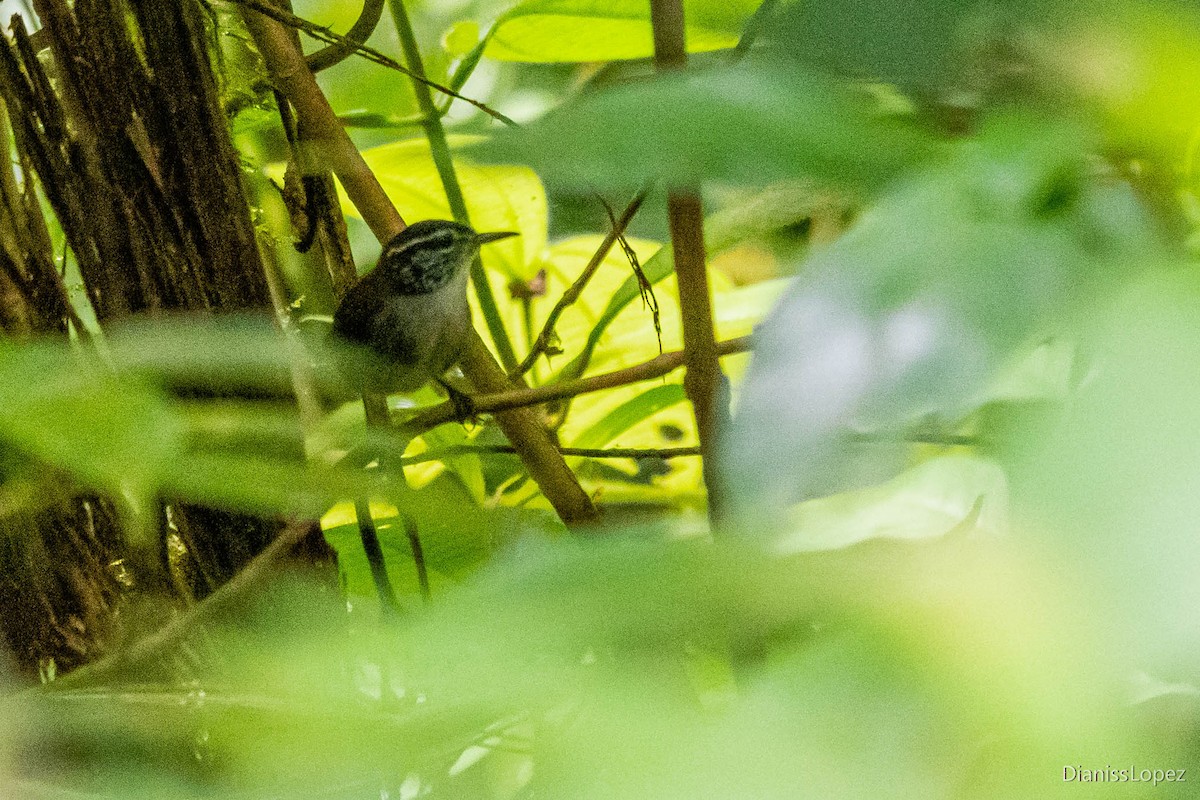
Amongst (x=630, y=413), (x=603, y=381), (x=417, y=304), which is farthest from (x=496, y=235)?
(x=603, y=381)

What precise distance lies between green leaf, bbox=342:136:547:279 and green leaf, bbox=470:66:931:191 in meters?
0.90

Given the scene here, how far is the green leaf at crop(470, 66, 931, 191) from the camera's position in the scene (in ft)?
0.74

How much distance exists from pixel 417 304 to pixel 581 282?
0.86 meters

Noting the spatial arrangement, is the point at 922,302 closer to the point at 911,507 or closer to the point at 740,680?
the point at 740,680

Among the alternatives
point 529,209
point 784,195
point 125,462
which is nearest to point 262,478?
point 125,462

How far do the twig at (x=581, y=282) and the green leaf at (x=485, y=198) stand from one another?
8.3 inches

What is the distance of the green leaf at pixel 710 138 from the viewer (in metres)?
0.22

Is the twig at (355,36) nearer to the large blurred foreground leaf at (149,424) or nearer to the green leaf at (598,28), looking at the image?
the green leaf at (598,28)

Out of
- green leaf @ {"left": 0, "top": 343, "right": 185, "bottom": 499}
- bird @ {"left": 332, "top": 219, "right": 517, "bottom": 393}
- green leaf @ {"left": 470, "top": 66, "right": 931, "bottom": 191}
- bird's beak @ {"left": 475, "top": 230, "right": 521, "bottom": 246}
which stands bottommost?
bird @ {"left": 332, "top": 219, "right": 517, "bottom": 393}

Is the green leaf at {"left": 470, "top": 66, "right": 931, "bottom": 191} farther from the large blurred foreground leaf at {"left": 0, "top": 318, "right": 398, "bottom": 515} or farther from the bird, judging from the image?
the bird

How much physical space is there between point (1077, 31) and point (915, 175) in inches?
2.4

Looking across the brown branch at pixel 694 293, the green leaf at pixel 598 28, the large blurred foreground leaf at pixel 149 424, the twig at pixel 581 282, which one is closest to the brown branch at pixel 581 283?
the twig at pixel 581 282

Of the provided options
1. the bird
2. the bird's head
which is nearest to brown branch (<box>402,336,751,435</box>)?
the bird

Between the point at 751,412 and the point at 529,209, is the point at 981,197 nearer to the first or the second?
the point at 751,412
